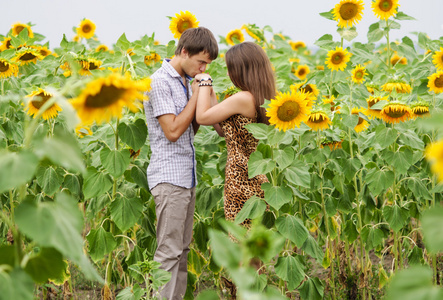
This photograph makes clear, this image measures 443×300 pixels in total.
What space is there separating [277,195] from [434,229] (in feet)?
5.36

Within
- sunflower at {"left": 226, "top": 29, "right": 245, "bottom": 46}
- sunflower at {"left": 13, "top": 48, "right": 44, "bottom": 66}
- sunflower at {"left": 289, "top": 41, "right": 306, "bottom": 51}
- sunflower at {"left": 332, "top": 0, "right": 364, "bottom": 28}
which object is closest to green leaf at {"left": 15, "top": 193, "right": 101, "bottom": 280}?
sunflower at {"left": 13, "top": 48, "right": 44, "bottom": 66}

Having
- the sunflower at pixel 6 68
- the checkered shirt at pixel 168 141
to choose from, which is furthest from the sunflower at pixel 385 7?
the sunflower at pixel 6 68

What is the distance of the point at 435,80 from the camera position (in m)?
2.96

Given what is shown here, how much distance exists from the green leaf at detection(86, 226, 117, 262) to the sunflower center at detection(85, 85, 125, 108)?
5.19 feet

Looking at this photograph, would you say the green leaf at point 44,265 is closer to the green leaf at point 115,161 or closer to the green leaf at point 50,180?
the green leaf at point 115,161

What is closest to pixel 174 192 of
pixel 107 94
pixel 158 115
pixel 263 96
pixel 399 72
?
pixel 158 115

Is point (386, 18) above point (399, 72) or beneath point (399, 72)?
above

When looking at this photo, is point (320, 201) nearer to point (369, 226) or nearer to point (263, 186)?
point (369, 226)

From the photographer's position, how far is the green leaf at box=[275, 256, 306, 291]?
2584mm

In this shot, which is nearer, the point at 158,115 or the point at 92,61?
the point at 158,115

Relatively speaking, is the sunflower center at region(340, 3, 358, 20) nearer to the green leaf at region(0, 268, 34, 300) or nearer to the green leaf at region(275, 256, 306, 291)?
the green leaf at region(275, 256, 306, 291)

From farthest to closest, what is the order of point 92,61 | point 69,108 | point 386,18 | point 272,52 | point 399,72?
1. point 272,52
2. point 386,18
3. point 399,72
4. point 92,61
5. point 69,108

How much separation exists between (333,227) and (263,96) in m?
1.09

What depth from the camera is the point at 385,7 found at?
3.81 m
